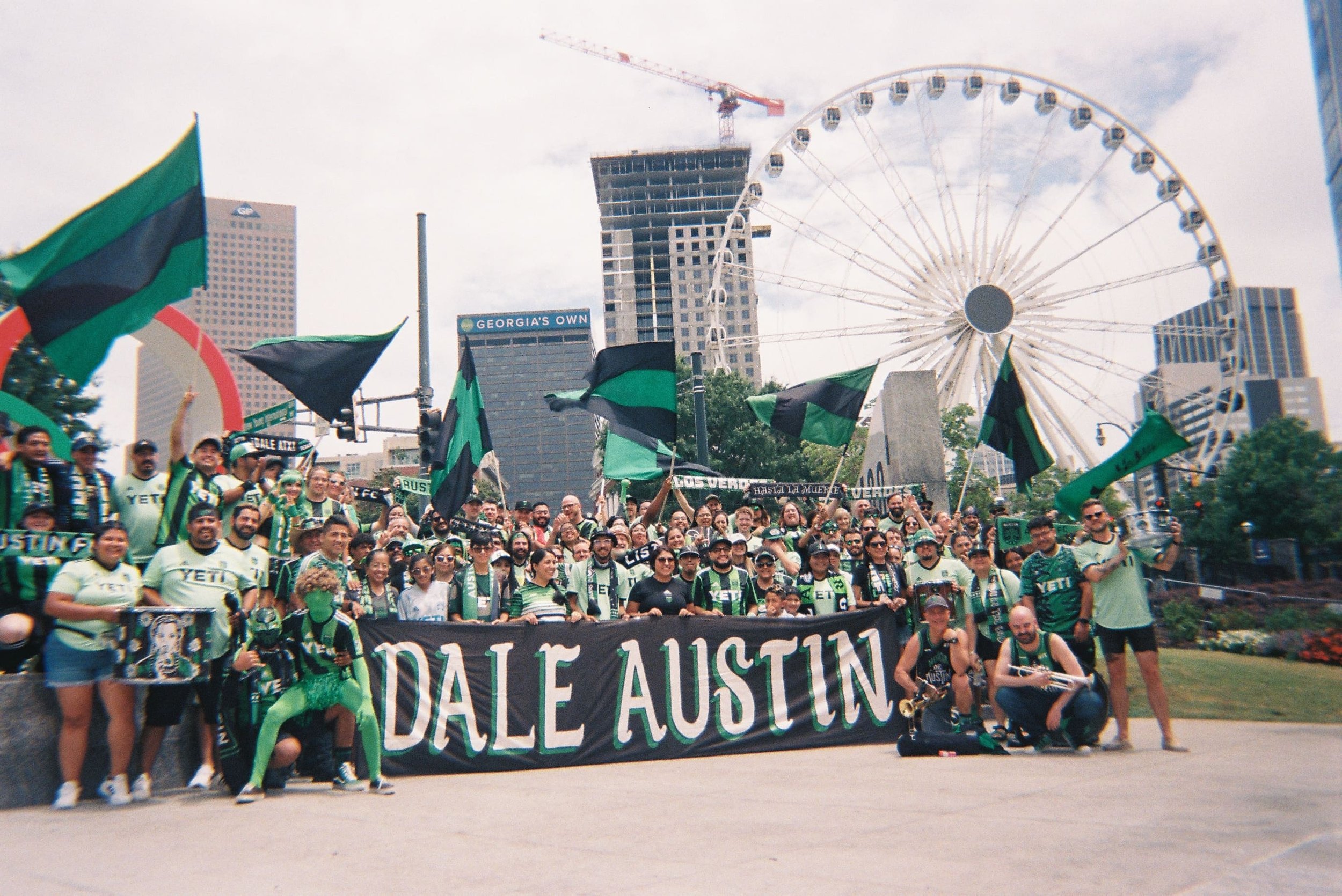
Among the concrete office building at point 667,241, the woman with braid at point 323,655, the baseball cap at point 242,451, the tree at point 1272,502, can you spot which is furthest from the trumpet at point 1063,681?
the concrete office building at point 667,241

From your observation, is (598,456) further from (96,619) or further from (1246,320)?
(96,619)

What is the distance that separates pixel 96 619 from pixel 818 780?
4729 mm

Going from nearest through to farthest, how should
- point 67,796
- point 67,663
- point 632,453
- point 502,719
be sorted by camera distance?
point 67,796 → point 67,663 → point 502,719 → point 632,453

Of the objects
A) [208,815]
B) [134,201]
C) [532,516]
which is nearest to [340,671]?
[208,815]

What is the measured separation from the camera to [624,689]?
8.36m

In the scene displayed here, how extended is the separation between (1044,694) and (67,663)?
683 centimetres

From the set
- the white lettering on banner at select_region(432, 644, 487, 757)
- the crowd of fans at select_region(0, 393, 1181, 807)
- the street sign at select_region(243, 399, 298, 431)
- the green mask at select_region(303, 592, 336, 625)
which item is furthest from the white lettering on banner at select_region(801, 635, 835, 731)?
the street sign at select_region(243, 399, 298, 431)

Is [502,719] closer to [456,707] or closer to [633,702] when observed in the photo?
[456,707]

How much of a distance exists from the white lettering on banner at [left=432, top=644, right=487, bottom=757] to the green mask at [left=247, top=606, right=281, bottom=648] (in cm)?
160

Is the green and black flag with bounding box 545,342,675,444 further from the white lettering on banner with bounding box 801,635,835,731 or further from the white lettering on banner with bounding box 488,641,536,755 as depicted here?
the white lettering on banner with bounding box 488,641,536,755

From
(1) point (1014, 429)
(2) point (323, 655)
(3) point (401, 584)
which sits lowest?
(2) point (323, 655)

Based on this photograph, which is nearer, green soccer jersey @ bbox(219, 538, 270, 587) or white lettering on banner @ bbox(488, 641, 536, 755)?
green soccer jersey @ bbox(219, 538, 270, 587)

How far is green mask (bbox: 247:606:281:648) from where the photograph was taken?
6.52m

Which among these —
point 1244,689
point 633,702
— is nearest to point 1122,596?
point 633,702
